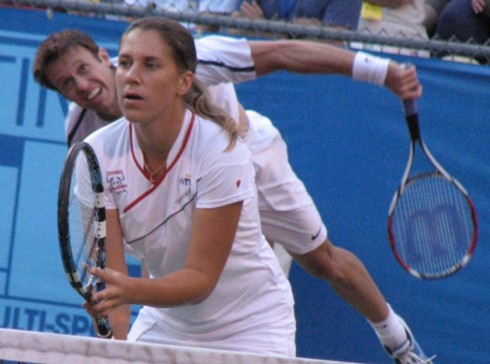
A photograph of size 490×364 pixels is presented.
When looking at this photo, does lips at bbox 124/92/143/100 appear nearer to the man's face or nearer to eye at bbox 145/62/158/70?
eye at bbox 145/62/158/70

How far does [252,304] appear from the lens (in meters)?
3.46

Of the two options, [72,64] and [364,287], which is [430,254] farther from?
[72,64]

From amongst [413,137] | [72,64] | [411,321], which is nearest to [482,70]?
[413,137]

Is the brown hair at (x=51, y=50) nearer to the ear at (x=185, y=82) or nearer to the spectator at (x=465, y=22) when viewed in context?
the ear at (x=185, y=82)

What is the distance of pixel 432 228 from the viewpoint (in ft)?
16.0

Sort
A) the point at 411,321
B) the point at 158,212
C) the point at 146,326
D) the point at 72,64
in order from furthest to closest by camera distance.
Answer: the point at 411,321 < the point at 72,64 < the point at 146,326 < the point at 158,212

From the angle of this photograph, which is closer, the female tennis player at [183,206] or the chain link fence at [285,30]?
the female tennis player at [183,206]

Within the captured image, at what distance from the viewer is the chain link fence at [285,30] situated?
5004 mm

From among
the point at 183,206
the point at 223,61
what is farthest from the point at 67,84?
the point at 183,206

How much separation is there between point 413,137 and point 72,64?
1.46 meters

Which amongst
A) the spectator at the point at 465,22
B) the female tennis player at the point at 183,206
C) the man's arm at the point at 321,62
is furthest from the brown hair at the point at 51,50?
the spectator at the point at 465,22

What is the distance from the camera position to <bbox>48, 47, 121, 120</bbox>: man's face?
4.39 metres

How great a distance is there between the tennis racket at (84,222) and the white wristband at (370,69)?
1.48 meters

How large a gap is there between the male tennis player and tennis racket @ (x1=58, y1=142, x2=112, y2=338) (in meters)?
1.07
